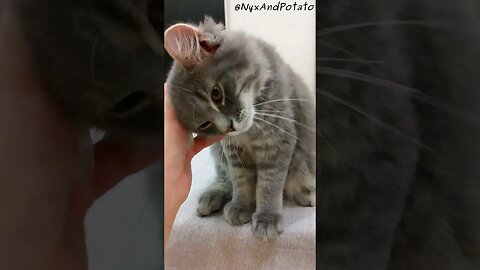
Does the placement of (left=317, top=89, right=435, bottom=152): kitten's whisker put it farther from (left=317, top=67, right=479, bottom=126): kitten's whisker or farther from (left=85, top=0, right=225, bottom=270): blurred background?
(left=85, top=0, right=225, bottom=270): blurred background

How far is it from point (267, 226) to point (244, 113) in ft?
0.43

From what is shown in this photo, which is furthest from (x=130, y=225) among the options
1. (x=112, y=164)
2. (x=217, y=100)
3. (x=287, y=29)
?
(x=287, y=29)

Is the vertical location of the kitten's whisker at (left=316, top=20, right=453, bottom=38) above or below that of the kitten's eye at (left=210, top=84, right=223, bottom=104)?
above

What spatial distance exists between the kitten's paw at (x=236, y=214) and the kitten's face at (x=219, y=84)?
84 mm

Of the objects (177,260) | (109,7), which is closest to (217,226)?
(177,260)

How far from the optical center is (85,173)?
57 centimetres

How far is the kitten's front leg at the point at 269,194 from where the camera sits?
1.78 ft

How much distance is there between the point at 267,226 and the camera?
21.3 inches

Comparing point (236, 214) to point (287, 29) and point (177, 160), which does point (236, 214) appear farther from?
point (287, 29)

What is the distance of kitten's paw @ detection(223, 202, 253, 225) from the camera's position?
0.54m

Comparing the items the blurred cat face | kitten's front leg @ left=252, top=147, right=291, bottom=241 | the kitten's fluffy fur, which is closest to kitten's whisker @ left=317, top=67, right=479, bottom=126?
the kitten's fluffy fur

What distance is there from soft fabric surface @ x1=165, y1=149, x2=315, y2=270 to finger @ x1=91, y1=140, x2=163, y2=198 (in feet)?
0.25

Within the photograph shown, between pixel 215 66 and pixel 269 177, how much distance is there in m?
0.14

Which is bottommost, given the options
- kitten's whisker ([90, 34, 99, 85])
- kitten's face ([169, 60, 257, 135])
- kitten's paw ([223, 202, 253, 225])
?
kitten's paw ([223, 202, 253, 225])
